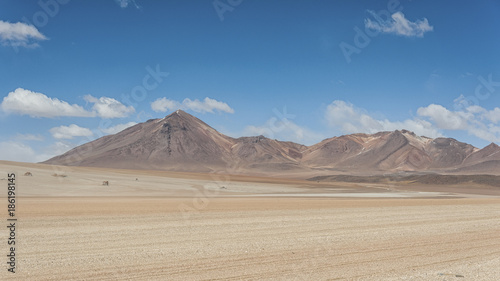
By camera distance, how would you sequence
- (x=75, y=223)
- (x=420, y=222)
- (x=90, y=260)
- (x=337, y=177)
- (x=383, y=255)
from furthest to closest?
(x=337, y=177) < (x=420, y=222) < (x=75, y=223) < (x=383, y=255) < (x=90, y=260)

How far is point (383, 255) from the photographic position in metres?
13.4

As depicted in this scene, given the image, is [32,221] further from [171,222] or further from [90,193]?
[90,193]

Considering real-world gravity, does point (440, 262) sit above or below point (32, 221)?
below

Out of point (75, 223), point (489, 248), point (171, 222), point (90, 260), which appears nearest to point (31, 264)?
point (90, 260)

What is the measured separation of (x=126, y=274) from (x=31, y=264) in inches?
99.3

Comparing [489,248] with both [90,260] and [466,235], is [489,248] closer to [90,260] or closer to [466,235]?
[466,235]

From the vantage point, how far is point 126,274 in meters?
10.6

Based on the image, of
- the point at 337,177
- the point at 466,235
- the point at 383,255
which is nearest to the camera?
the point at 383,255

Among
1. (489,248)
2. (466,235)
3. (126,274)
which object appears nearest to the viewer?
(126,274)

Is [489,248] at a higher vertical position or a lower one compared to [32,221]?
lower

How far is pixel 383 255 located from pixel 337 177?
14705 centimetres

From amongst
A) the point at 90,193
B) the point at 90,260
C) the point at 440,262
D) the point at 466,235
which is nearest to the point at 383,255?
the point at 440,262

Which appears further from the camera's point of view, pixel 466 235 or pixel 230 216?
pixel 230 216

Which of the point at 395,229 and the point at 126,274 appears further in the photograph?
the point at 395,229
